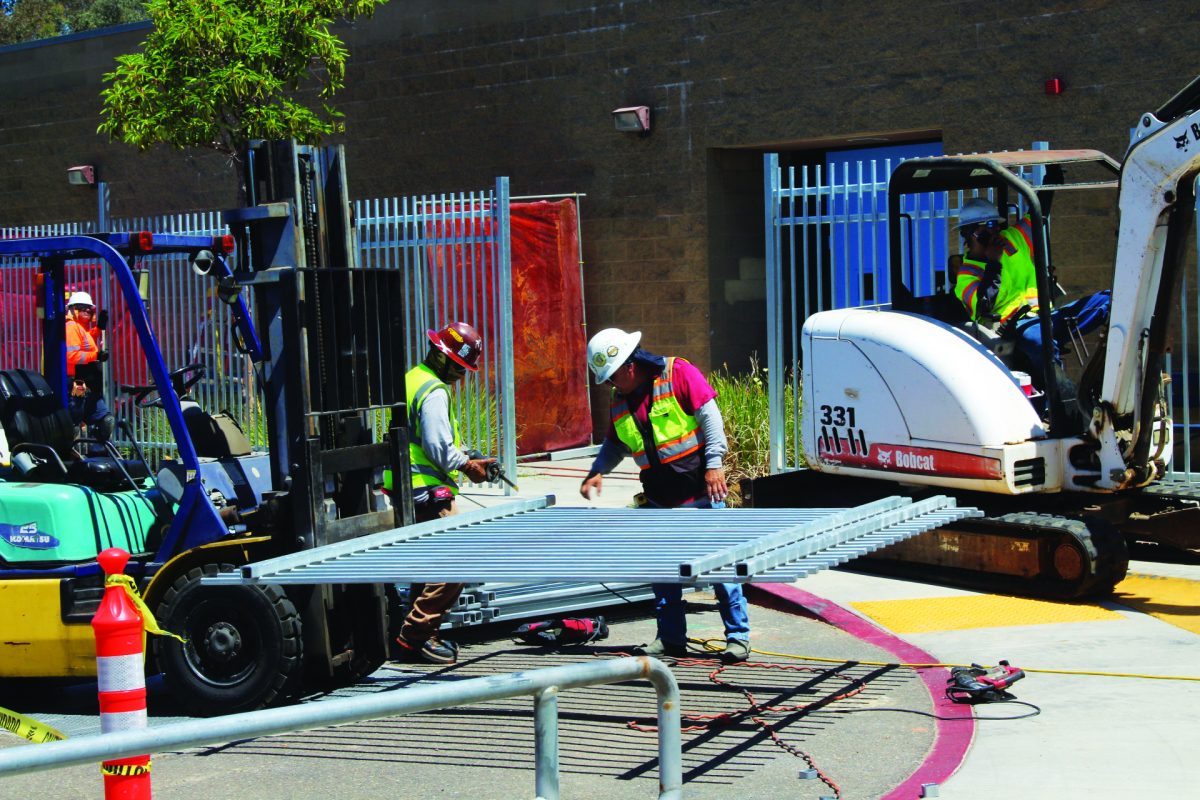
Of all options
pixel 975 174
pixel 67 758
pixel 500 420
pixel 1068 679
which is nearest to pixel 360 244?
pixel 500 420

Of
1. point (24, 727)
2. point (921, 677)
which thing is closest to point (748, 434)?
point (921, 677)

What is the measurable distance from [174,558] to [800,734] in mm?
3043

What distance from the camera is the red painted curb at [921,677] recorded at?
625cm

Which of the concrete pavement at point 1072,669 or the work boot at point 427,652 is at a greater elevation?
the work boot at point 427,652

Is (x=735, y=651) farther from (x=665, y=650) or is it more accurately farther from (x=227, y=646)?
(x=227, y=646)

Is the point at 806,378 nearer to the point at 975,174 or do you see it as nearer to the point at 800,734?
the point at 975,174

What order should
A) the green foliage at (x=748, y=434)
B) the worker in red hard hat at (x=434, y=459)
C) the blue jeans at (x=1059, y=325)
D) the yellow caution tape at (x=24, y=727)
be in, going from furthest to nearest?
1. the green foliage at (x=748, y=434)
2. the blue jeans at (x=1059, y=325)
3. the worker in red hard hat at (x=434, y=459)
4. the yellow caution tape at (x=24, y=727)

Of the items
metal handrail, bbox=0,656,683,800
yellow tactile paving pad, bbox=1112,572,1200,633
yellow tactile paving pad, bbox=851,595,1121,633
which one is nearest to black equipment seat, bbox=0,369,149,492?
metal handrail, bbox=0,656,683,800

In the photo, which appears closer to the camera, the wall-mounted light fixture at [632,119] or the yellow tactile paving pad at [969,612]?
the yellow tactile paving pad at [969,612]

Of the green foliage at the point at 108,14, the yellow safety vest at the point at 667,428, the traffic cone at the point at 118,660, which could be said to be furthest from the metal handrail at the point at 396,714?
the green foliage at the point at 108,14

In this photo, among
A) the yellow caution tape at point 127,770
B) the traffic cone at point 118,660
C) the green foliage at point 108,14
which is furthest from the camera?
the green foliage at point 108,14

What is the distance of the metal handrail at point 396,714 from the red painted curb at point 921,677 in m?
1.72

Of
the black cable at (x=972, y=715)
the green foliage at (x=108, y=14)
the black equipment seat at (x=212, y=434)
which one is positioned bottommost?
the black cable at (x=972, y=715)

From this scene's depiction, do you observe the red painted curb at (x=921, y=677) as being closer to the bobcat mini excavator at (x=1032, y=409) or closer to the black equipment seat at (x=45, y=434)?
the bobcat mini excavator at (x=1032, y=409)
